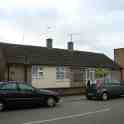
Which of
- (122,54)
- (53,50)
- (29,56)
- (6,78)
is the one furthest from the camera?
(122,54)

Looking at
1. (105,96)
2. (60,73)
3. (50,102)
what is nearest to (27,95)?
(50,102)

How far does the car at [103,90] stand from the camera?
22609 millimetres

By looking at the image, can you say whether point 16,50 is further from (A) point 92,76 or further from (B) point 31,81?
(A) point 92,76

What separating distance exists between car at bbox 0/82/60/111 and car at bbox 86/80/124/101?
5850 millimetres

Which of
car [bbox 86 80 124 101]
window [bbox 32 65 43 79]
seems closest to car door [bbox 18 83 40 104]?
car [bbox 86 80 124 101]

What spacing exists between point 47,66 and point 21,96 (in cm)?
1208

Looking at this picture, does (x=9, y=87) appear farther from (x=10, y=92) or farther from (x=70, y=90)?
(x=70, y=90)

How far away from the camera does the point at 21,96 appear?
54.9 ft

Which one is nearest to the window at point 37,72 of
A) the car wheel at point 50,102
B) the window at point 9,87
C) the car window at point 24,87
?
the car wheel at point 50,102

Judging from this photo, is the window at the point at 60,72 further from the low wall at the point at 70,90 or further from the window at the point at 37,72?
the low wall at the point at 70,90

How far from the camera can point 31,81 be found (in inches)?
1085

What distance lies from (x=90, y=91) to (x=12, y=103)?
858 centimetres

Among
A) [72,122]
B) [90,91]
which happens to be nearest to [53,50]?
[90,91]

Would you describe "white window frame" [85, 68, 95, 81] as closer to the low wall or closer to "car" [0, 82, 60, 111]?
the low wall
